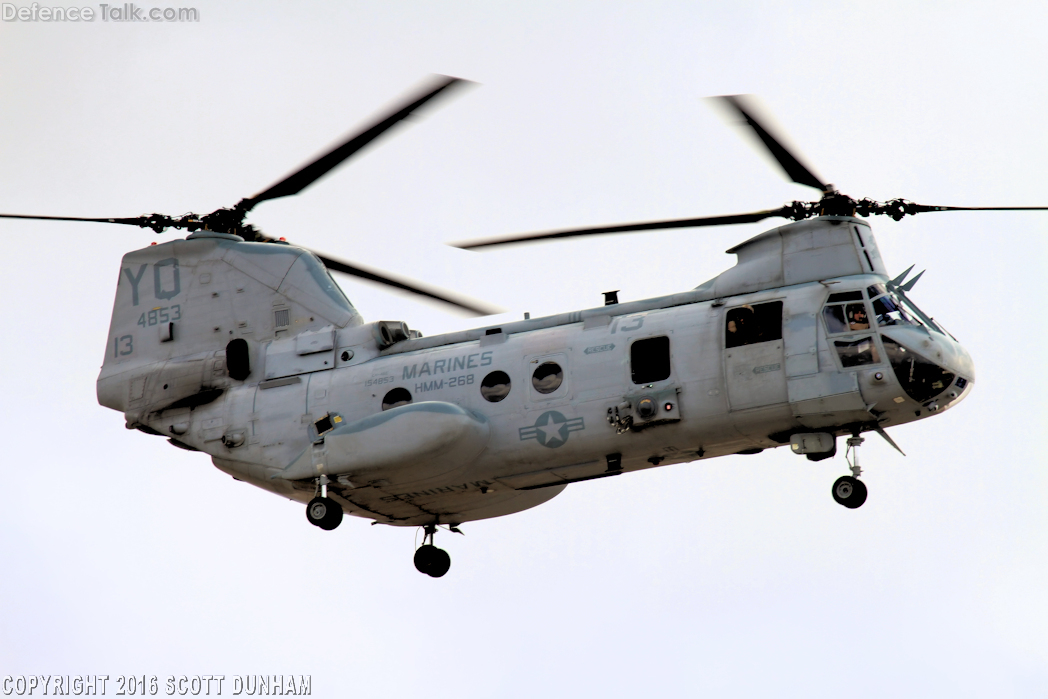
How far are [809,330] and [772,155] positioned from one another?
2.76 meters

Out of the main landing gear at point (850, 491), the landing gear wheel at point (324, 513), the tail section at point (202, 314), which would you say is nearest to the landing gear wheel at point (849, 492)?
the main landing gear at point (850, 491)

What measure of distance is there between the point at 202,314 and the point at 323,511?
203 inches

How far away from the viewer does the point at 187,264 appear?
2828 centimetres

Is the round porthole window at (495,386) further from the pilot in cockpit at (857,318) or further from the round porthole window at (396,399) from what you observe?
the pilot in cockpit at (857,318)

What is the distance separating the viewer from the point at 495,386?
24.7 metres

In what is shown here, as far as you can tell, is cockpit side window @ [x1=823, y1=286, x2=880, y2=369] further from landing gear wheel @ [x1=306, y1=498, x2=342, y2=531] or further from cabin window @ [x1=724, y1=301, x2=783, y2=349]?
landing gear wheel @ [x1=306, y1=498, x2=342, y2=531]

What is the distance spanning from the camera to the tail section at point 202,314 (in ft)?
88.4

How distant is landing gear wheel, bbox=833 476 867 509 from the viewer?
75.5 feet

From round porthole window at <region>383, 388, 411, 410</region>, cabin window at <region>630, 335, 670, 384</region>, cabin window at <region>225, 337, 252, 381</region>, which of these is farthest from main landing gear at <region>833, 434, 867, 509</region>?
cabin window at <region>225, 337, 252, 381</region>

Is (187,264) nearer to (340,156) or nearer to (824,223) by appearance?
(340,156)

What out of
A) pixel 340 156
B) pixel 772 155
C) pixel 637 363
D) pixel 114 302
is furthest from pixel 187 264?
pixel 772 155

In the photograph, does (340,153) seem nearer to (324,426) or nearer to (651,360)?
(324,426)

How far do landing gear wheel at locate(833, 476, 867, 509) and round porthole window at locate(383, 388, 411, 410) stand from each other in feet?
23.4

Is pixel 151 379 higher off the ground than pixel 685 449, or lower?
higher
